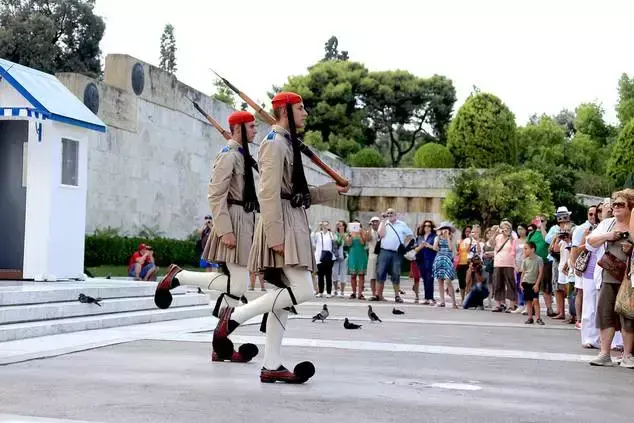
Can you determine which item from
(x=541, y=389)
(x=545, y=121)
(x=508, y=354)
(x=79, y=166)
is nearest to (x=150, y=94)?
(x=79, y=166)

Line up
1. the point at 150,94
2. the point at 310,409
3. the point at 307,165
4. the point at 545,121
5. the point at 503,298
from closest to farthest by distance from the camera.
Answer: the point at 310,409
the point at 503,298
the point at 150,94
the point at 307,165
the point at 545,121

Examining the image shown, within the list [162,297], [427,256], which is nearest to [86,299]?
[162,297]

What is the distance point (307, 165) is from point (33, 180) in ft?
76.7

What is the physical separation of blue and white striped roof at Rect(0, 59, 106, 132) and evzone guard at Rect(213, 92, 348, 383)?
6294mm

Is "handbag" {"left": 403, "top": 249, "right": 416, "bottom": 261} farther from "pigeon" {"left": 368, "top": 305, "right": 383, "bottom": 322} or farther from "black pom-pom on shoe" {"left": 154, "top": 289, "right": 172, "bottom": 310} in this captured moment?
"black pom-pom on shoe" {"left": 154, "top": 289, "right": 172, "bottom": 310}

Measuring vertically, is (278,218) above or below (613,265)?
above

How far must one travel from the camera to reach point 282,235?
22.9 ft

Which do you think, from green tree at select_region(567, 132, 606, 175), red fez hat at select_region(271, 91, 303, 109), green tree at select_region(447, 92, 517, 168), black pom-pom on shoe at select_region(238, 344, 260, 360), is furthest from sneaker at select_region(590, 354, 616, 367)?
green tree at select_region(567, 132, 606, 175)

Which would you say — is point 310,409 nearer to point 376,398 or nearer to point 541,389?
point 376,398

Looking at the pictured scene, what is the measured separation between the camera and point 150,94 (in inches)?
933

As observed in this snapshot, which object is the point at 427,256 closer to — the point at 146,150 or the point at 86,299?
the point at 146,150

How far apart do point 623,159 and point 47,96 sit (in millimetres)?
45903

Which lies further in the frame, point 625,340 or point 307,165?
point 307,165

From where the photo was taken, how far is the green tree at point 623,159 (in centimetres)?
5347
